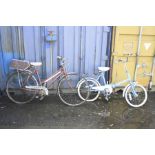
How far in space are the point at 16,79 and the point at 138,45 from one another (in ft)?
9.77

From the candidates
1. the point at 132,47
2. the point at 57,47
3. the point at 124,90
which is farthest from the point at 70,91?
the point at 132,47

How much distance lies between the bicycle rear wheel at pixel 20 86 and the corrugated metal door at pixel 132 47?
6.50 ft

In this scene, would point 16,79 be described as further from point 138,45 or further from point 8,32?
point 138,45

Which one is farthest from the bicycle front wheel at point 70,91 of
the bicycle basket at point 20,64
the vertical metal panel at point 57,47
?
the bicycle basket at point 20,64

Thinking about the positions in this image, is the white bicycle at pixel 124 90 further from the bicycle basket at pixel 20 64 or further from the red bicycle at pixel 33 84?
the bicycle basket at pixel 20 64

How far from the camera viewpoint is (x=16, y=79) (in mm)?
4816

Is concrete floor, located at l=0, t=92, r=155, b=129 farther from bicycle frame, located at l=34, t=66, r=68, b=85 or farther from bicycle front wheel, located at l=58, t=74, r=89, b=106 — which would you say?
bicycle frame, located at l=34, t=66, r=68, b=85

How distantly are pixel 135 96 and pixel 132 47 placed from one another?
46.1 inches

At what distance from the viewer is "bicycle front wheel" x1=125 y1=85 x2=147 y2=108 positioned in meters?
4.55

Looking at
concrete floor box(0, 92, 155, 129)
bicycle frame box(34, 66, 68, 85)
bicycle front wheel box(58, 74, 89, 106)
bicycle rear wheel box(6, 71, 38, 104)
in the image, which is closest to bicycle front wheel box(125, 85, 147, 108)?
concrete floor box(0, 92, 155, 129)

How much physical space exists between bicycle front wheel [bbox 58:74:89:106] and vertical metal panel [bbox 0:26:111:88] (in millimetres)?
282
